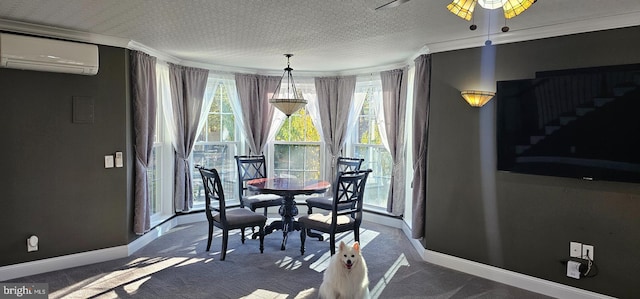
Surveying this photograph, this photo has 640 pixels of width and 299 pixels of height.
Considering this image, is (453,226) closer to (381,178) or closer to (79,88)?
(381,178)

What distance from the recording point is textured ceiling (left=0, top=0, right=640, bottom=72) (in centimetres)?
270

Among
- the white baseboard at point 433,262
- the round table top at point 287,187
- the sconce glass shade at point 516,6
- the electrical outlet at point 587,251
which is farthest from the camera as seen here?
the round table top at point 287,187

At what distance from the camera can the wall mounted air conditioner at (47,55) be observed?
313 centimetres

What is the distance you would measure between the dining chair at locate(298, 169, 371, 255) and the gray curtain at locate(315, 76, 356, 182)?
1.59 m

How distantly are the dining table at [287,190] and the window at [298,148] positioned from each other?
4.23ft

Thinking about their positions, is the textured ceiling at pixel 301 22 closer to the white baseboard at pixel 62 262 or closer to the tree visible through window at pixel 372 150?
the tree visible through window at pixel 372 150

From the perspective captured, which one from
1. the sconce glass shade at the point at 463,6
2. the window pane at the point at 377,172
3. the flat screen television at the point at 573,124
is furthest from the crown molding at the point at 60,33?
the flat screen television at the point at 573,124

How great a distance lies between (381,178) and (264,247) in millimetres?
2084

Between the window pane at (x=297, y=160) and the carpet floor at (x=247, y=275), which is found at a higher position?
the window pane at (x=297, y=160)

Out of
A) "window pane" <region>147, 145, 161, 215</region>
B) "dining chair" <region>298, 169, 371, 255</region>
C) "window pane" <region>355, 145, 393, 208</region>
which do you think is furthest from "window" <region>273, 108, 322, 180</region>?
"dining chair" <region>298, 169, 371, 255</region>

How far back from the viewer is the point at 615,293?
2.97m

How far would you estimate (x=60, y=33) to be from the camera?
3.50 metres

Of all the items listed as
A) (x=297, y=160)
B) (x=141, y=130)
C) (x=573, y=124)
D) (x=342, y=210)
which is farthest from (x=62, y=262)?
(x=573, y=124)

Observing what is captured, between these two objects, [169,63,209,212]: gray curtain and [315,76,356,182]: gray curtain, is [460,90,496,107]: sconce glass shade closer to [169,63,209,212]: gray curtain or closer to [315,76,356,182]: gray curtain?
[315,76,356,182]: gray curtain
